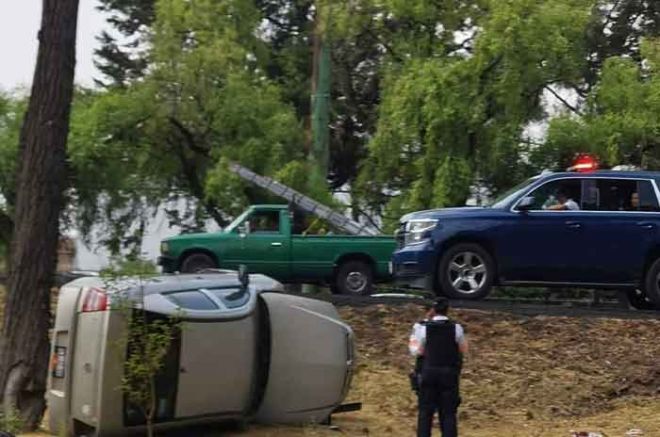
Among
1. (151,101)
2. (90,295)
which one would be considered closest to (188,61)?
(151,101)

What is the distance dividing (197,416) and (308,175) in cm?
1731

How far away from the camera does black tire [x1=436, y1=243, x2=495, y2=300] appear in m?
15.9

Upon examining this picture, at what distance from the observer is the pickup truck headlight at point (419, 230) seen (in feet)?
52.0

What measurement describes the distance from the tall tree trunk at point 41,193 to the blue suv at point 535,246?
511cm

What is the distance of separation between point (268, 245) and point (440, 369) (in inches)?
443

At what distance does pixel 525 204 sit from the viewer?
16.0 meters

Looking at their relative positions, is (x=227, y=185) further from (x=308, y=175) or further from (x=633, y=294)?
(x=633, y=294)

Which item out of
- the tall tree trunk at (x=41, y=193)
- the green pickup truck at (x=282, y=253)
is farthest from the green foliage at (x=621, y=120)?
the tall tree trunk at (x=41, y=193)

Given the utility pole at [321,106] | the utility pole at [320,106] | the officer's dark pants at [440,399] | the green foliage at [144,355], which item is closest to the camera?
the green foliage at [144,355]

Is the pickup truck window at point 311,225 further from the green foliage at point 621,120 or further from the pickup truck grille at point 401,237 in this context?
the pickup truck grille at point 401,237

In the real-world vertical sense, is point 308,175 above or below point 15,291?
above

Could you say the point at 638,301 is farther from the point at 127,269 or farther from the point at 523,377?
the point at 127,269

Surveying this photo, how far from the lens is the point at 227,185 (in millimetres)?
27406

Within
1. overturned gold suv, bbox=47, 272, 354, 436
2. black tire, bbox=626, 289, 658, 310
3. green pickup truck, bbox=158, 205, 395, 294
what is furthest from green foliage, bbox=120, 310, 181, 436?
green pickup truck, bbox=158, 205, 395, 294
